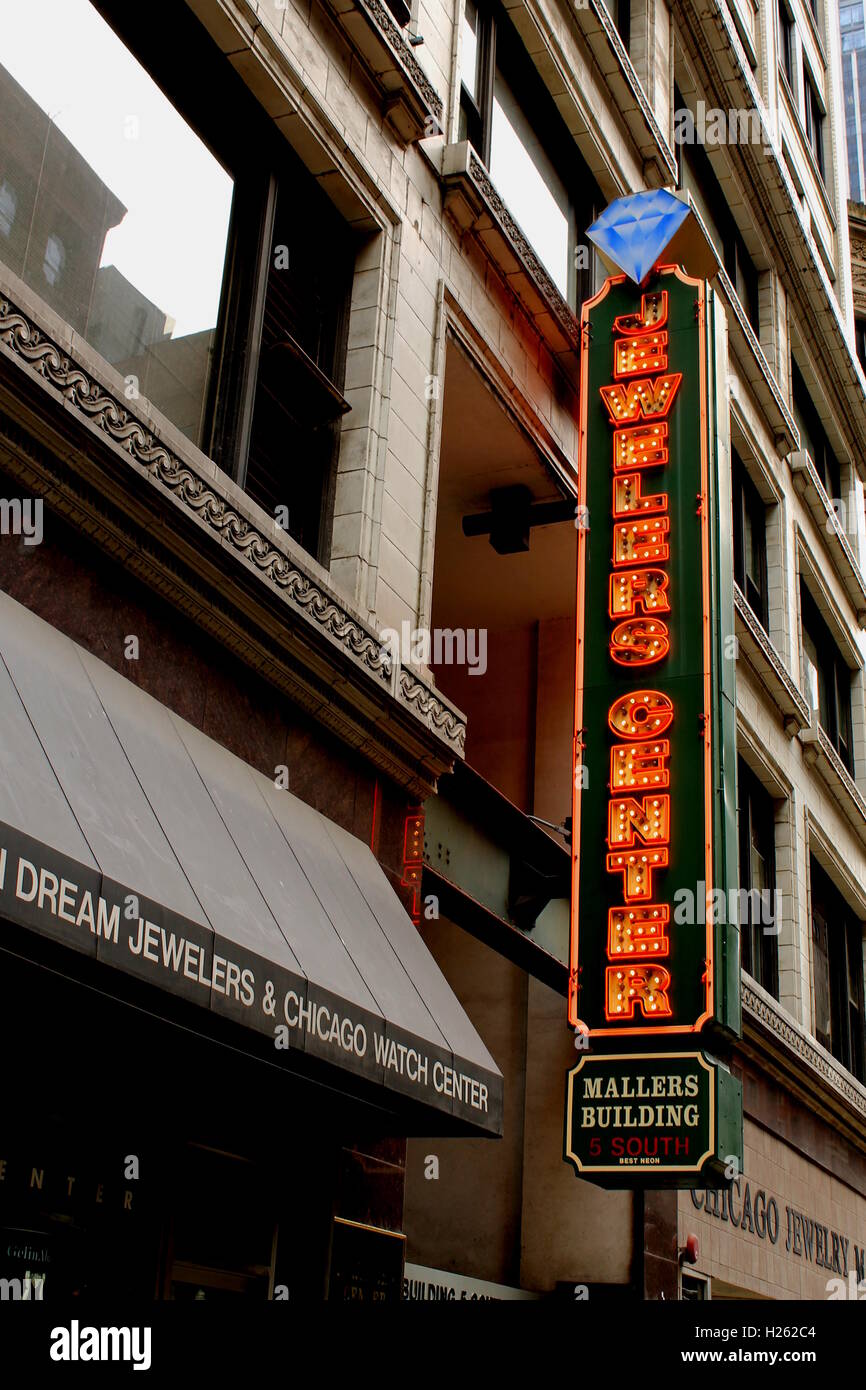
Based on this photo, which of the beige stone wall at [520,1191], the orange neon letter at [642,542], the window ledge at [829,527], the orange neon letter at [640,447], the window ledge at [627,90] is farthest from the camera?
the window ledge at [829,527]

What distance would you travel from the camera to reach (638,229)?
1498 cm

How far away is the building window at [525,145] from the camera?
1496 cm

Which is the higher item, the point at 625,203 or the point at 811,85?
the point at 811,85

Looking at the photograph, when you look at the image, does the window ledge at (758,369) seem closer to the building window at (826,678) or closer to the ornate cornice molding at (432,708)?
the building window at (826,678)

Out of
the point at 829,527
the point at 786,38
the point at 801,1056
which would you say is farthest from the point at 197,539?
the point at 786,38

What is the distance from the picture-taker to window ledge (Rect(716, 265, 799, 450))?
2161 centimetres

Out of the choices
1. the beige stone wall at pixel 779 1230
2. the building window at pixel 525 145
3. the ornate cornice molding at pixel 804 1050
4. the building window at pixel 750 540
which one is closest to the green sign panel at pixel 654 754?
the building window at pixel 525 145

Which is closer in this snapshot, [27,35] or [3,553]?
[3,553]

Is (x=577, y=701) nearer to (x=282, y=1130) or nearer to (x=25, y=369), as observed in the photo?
(x=282, y=1130)

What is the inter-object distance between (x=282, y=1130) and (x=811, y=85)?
1186 inches

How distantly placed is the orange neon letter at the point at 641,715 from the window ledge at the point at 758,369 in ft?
32.9

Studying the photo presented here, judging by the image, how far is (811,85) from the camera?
3272 cm

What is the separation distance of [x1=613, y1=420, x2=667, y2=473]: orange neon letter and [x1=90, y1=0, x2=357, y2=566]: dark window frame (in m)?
3.13

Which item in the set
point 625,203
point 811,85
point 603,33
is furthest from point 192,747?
point 811,85
